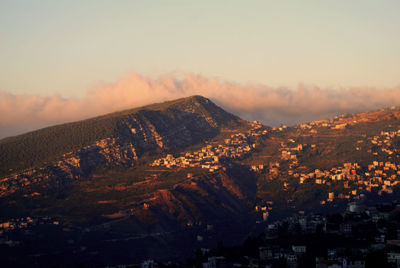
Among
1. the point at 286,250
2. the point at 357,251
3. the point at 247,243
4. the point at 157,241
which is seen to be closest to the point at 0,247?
the point at 157,241

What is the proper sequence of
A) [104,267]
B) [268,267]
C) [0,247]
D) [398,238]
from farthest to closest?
[0,247] < [104,267] < [398,238] < [268,267]

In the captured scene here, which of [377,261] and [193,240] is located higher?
[377,261]

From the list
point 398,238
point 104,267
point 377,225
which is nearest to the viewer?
point 398,238

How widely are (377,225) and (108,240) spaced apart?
70.1m

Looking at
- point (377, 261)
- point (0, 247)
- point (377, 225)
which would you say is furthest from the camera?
point (0, 247)

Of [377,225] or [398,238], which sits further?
[377,225]

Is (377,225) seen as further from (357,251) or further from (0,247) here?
(0,247)

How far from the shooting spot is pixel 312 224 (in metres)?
156

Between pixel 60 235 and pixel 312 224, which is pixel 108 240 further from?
pixel 312 224

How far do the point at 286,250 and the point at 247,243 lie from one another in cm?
1376

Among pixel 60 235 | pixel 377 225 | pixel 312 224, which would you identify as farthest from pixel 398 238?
pixel 60 235

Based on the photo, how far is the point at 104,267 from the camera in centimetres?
16412

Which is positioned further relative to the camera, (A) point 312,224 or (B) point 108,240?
(B) point 108,240

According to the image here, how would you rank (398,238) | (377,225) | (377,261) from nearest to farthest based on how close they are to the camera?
(377,261) < (398,238) < (377,225)
